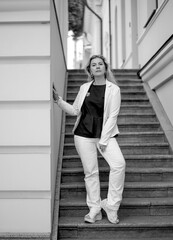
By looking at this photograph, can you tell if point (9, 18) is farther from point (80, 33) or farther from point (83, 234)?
point (80, 33)

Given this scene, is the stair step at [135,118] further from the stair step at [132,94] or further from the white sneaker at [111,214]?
the white sneaker at [111,214]

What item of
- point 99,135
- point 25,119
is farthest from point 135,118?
point 25,119

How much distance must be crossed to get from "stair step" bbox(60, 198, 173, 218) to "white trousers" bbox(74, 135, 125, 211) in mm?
298

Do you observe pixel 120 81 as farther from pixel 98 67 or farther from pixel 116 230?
pixel 116 230

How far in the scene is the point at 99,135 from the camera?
3336 mm

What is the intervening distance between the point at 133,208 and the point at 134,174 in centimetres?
62

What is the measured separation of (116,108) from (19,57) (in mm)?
1140

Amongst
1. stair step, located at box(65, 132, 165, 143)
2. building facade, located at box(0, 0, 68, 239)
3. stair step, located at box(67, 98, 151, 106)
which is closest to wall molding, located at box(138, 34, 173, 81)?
stair step, located at box(67, 98, 151, 106)

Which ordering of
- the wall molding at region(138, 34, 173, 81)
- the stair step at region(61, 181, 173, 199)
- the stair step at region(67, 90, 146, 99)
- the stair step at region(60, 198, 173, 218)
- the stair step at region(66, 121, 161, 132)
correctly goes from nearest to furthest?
the stair step at region(60, 198, 173, 218)
the stair step at region(61, 181, 173, 199)
the wall molding at region(138, 34, 173, 81)
the stair step at region(66, 121, 161, 132)
the stair step at region(67, 90, 146, 99)

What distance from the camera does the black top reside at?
11.0ft

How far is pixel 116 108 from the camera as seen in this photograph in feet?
10.8

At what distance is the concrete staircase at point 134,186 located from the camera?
3.26 meters

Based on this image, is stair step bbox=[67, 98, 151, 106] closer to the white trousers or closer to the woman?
the woman

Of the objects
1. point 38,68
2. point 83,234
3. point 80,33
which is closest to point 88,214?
point 83,234
